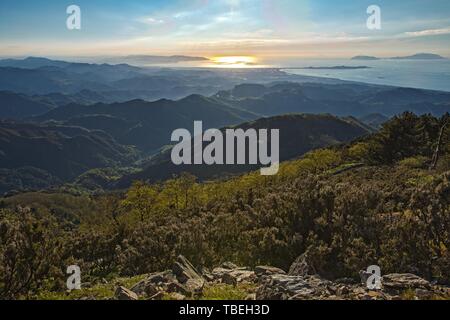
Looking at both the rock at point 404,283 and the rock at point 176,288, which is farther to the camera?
the rock at point 176,288

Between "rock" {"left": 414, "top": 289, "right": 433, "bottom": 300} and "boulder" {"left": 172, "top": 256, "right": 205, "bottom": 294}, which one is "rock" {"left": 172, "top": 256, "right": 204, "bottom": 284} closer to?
"boulder" {"left": 172, "top": 256, "right": 205, "bottom": 294}

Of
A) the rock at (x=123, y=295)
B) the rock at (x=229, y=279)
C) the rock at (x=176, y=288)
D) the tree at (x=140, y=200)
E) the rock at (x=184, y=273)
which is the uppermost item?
the rock at (x=123, y=295)

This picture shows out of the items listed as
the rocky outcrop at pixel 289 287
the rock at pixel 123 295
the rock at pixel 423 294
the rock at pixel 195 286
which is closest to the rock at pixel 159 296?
the rocky outcrop at pixel 289 287

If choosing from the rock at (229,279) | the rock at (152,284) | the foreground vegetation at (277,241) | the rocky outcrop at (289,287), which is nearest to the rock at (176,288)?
the rocky outcrop at (289,287)

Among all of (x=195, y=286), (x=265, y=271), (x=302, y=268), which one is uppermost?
(x=195, y=286)

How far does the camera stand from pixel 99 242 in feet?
71.6

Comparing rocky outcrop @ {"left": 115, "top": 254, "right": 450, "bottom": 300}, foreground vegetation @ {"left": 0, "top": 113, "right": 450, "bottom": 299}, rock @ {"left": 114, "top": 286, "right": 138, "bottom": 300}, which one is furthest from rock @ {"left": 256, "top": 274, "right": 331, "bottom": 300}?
rock @ {"left": 114, "top": 286, "right": 138, "bottom": 300}

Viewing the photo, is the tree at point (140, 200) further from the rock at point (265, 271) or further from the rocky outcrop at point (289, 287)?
the rocky outcrop at point (289, 287)

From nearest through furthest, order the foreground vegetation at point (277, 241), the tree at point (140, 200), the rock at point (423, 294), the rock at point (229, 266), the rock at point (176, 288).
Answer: the rock at point (423, 294) < the rock at point (176, 288) < the foreground vegetation at point (277, 241) < the rock at point (229, 266) < the tree at point (140, 200)

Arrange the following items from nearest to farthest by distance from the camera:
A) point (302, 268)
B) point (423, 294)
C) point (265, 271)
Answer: point (423, 294) < point (302, 268) < point (265, 271)

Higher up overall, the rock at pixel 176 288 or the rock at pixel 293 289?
the rock at pixel 293 289

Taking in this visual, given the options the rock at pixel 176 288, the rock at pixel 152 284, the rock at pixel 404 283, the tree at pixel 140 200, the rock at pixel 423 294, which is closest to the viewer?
the rock at pixel 423 294

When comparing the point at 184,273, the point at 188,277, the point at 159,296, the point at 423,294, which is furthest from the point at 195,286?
the point at 423,294

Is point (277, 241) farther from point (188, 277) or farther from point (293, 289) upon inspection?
point (293, 289)
